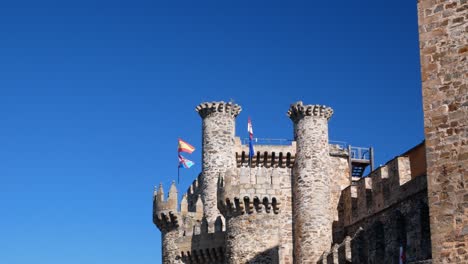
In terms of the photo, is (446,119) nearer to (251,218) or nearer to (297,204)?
(251,218)

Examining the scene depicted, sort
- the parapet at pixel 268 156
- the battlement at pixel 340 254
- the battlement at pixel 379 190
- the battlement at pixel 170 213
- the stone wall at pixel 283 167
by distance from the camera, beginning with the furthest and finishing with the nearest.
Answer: the parapet at pixel 268 156, the stone wall at pixel 283 167, the battlement at pixel 170 213, the battlement at pixel 340 254, the battlement at pixel 379 190

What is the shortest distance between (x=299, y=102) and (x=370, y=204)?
728 cm

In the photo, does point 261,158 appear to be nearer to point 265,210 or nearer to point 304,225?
point 304,225

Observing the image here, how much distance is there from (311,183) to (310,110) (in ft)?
13.3

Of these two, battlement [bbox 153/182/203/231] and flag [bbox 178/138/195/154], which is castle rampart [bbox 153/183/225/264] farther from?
flag [bbox 178/138/195/154]

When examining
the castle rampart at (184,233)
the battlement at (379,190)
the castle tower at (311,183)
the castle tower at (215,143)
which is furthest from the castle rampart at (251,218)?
the castle tower at (215,143)

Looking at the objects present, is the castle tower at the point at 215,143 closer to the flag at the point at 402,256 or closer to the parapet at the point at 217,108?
the parapet at the point at 217,108

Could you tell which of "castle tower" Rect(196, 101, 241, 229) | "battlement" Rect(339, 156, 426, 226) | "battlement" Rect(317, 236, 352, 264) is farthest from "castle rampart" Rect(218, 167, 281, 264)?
"castle tower" Rect(196, 101, 241, 229)

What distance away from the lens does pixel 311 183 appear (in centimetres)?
4559

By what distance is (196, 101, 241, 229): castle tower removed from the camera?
4669cm

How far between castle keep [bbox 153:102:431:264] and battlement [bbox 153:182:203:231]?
56 mm

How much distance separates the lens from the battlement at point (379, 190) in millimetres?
39094

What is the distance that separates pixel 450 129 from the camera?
15234mm

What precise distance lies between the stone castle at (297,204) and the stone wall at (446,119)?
13.0 meters
